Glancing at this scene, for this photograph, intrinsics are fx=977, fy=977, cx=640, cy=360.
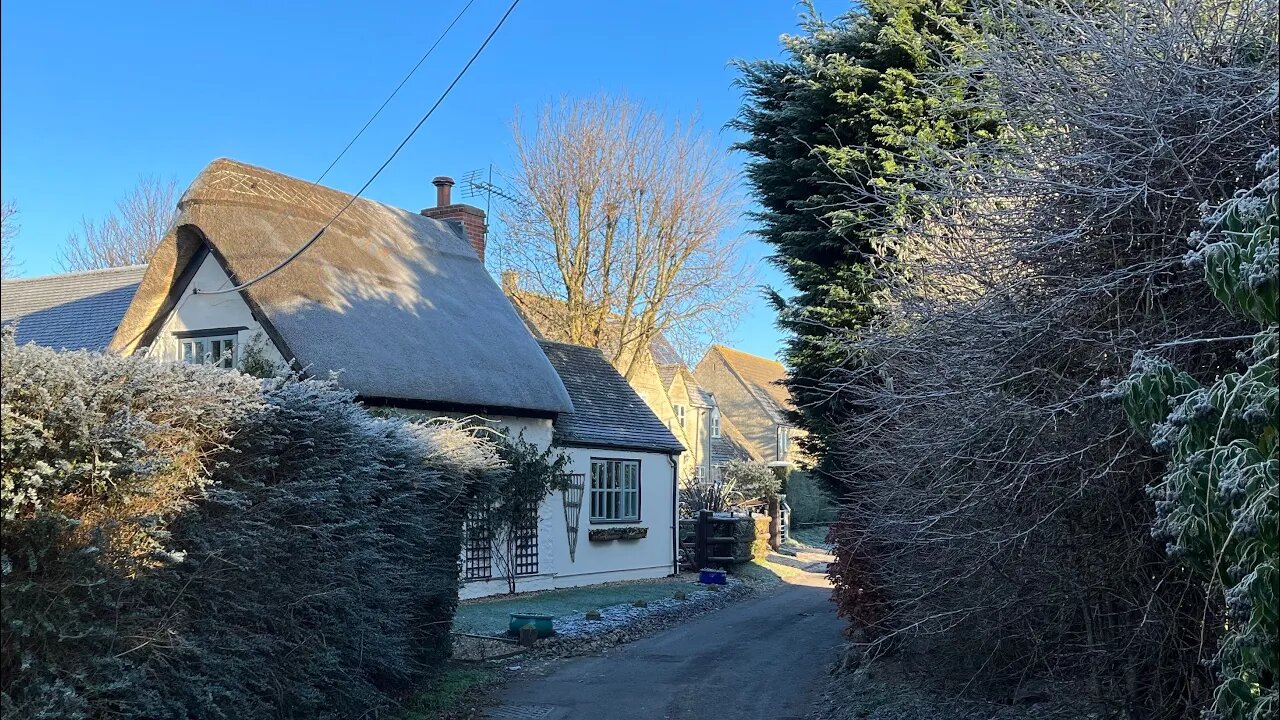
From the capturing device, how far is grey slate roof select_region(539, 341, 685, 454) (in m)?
20.0

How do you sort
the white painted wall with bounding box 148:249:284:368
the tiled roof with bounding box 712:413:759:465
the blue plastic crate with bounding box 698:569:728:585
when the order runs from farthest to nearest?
the tiled roof with bounding box 712:413:759:465
the blue plastic crate with bounding box 698:569:728:585
the white painted wall with bounding box 148:249:284:368

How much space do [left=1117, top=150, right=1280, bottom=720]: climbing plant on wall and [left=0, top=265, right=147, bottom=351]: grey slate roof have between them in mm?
17016

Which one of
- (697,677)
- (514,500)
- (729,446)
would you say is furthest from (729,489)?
(697,677)

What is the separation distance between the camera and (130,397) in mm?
5320

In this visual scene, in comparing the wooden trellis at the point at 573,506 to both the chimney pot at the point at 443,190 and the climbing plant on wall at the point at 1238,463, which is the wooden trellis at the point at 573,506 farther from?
the climbing plant on wall at the point at 1238,463

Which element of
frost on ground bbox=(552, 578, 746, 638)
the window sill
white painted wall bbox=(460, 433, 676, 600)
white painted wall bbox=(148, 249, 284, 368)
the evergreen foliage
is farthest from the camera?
the window sill

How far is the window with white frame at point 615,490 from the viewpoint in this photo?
20.3m

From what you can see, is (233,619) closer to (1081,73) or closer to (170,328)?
(1081,73)

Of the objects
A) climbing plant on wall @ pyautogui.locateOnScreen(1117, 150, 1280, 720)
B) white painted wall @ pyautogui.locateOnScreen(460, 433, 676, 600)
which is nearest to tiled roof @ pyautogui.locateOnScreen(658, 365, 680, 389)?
white painted wall @ pyautogui.locateOnScreen(460, 433, 676, 600)

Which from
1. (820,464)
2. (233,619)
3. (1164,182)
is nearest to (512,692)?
(233,619)

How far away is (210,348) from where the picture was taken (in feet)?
53.1

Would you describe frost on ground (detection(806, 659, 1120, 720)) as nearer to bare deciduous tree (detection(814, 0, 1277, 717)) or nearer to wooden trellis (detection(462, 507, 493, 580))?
bare deciduous tree (detection(814, 0, 1277, 717))

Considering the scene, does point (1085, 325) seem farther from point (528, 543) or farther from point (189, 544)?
point (528, 543)

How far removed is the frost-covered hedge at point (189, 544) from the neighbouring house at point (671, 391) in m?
20.2
